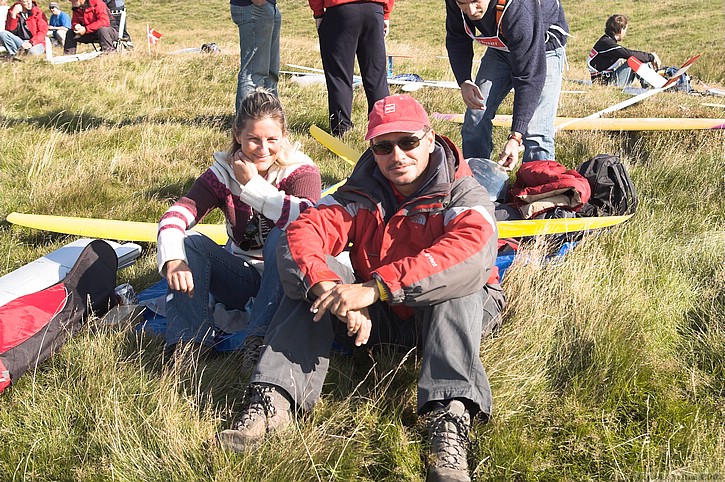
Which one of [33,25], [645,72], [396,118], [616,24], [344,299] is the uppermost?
[396,118]

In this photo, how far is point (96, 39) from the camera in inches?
546

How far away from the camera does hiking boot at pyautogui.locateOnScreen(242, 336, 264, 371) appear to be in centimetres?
277

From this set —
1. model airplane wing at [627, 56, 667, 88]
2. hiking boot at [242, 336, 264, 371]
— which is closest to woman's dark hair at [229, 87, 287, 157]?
hiking boot at [242, 336, 264, 371]

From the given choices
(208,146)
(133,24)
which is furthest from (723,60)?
(133,24)

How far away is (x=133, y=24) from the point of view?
34375mm

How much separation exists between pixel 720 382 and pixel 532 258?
103cm

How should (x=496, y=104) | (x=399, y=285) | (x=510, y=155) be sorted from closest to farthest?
(x=399, y=285) < (x=510, y=155) < (x=496, y=104)

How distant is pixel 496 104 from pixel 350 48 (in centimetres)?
168

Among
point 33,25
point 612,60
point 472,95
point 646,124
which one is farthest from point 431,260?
point 33,25

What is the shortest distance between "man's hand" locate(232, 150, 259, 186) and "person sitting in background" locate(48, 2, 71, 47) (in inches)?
631

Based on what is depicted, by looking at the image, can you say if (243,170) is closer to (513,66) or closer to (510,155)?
(510,155)

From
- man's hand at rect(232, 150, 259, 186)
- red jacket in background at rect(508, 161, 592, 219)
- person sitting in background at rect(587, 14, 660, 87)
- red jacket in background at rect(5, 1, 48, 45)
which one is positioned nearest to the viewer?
man's hand at rect(232, 150, 259, 186)

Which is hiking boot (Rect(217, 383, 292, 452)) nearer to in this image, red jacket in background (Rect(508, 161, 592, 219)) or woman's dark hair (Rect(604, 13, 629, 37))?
red jacket in background (Rect(508, 161, 592, 219))

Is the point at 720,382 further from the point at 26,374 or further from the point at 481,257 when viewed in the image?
the point at 26,374
